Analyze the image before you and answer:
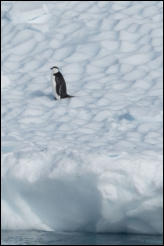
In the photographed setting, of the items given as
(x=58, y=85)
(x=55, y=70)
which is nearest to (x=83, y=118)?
(x=58, y=85)

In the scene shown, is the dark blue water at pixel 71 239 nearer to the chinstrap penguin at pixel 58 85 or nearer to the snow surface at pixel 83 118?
the snow surface at pixel 83 118

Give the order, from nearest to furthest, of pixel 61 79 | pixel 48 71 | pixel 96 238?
pixel 96 238, pixel 61 79, pixel 48 71

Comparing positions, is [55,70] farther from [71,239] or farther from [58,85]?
[71,239]

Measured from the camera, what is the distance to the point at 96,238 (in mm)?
5688

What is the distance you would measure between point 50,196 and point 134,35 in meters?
4.80

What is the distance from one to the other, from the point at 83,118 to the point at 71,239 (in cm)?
229

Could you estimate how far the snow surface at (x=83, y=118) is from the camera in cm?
580

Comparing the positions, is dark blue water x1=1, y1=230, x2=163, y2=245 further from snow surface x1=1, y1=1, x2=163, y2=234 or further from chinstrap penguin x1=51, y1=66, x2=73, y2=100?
chinstrap penguin x1=51, y1=66, x2=73, y2=100

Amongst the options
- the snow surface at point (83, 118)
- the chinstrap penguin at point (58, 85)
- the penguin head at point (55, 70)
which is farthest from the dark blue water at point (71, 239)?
the penguin head at point (55, 70)

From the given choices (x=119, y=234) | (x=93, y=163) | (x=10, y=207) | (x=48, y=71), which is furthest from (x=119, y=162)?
(x=48, y=71)

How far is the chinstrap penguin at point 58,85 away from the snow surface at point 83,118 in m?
0.09

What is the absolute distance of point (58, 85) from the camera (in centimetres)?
858

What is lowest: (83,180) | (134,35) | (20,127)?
(83,180)

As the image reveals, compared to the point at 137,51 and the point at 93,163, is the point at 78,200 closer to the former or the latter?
the point at 93,163
